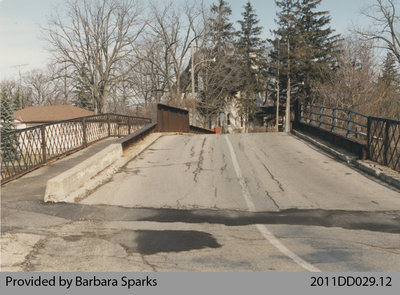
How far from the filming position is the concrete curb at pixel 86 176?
7.29 m

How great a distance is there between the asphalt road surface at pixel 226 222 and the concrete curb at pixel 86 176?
10.1 inches

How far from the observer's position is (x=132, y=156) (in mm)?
12195

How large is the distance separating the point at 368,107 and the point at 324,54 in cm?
2680

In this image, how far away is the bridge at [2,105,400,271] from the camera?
15.1ft

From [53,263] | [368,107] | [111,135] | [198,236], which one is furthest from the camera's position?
[368,107]

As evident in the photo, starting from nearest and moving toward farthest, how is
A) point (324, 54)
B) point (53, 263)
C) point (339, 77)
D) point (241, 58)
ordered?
point (53, 263)
point (339, 77)
point (324, 54)
point (241, 58)

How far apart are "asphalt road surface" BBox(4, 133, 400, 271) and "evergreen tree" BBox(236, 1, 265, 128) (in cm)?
4477

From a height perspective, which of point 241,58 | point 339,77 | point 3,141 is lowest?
point 3,141

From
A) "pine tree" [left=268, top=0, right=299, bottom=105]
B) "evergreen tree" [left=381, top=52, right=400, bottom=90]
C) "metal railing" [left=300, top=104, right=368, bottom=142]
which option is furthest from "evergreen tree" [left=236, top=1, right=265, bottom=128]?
"metal railing" [left=300, top=104, right=368, bottom=142]

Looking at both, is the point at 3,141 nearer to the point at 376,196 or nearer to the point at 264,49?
the point at 376,196

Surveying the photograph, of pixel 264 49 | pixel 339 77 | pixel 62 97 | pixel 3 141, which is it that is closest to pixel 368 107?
pixel 339 77

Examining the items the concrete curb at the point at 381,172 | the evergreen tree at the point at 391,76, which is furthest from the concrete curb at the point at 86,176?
the evergreen tree at the point at 391,76

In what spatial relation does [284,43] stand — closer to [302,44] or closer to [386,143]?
[302,44]

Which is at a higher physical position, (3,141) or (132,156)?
(3,141)
